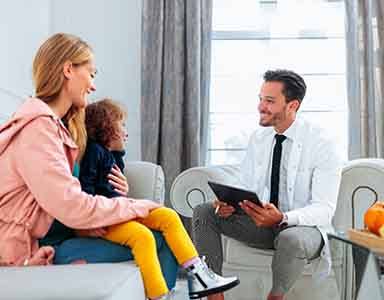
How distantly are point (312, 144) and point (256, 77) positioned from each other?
154cm

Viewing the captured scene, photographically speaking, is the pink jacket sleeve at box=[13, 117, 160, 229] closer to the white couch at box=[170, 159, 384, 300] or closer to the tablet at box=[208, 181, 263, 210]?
the tablet at box=[208, 181, 263, 210]

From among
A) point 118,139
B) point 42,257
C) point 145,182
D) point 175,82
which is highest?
point 175,82

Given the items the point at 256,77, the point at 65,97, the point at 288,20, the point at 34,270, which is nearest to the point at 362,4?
the point at 288,20

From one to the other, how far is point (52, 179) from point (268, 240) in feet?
3.86

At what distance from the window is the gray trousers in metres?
1.49

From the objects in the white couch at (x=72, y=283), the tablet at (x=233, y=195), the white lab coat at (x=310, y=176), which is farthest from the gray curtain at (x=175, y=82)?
the white couch at (x=72, y=283)

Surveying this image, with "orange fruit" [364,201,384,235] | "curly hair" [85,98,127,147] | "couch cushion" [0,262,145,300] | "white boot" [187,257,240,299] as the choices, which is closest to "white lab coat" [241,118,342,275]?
"orange fruit" [364,201,384,235]

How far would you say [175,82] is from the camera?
149 inches

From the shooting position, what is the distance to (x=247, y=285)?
250 centimetres

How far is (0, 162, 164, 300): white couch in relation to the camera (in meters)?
1.07

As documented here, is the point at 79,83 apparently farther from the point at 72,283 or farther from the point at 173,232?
the point at 72,283

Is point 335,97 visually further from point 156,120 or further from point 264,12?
point 156,120

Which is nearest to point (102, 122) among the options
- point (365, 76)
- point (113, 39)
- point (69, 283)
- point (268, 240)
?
point (268, 240)

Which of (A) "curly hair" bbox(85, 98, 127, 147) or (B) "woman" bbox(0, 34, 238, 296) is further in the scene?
(A) "curly hair" bbox(85, 98, 127, 147)
